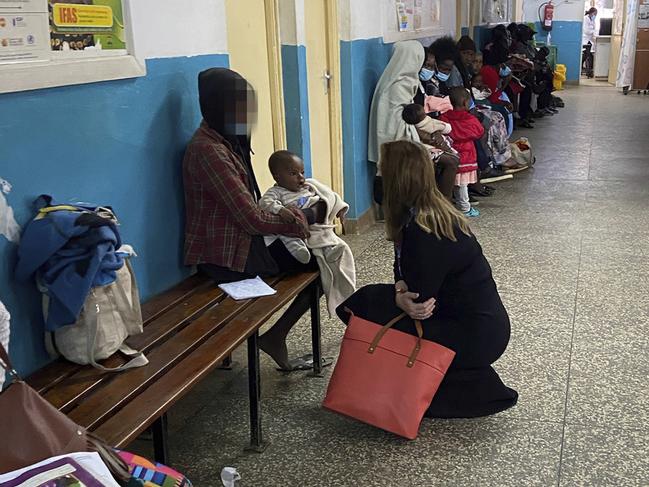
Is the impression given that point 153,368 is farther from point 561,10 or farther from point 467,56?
point 561,10

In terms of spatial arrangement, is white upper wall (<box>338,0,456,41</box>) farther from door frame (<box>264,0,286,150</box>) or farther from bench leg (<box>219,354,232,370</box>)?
bench leg (<box>219,354,232,370</box>)

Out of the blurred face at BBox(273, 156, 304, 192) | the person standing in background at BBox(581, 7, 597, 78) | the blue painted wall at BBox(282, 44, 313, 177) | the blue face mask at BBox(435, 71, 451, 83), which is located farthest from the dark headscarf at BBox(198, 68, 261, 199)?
the person standing in background at BBox(581, 7, 597, 78)

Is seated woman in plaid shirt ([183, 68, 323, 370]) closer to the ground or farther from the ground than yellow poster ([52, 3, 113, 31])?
closer to the ground

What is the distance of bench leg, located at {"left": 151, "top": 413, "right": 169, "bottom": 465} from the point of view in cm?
221

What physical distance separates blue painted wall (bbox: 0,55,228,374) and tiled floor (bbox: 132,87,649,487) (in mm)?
664

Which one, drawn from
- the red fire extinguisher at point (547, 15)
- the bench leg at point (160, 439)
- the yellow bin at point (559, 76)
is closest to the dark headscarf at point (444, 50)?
the bench leg at point (160, 439)

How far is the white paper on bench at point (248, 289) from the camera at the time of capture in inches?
114

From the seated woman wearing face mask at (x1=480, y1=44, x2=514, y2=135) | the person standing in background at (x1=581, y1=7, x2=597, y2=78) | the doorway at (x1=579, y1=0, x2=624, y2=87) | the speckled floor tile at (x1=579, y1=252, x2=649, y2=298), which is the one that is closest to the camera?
the speckled floor tile at (x1=579, y1=252, x2=649, y2=298)

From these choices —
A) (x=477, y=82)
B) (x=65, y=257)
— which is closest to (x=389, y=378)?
(x=65, y=257)

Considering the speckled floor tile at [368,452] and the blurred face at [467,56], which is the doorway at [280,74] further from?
the blurred face at [467,56]

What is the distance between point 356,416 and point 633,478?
946 millimetres

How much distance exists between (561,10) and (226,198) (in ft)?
48.0

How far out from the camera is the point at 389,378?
268cm

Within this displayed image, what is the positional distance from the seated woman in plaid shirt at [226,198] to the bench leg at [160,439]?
0.91 metres
